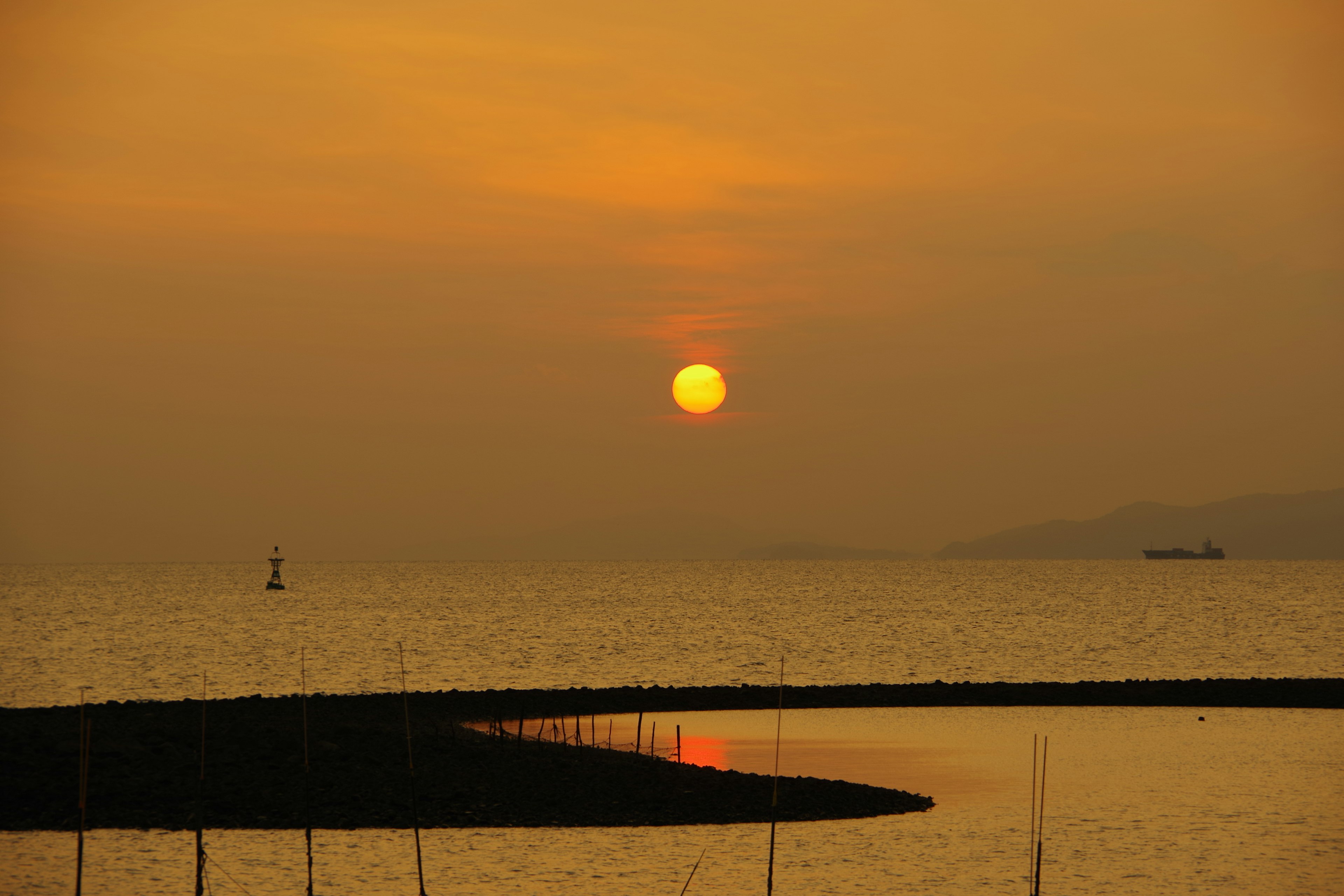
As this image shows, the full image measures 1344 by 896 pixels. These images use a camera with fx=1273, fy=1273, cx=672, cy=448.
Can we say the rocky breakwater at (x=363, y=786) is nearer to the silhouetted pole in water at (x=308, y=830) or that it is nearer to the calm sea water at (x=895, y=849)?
the silhouetted pole in water at (x=308, y=830)

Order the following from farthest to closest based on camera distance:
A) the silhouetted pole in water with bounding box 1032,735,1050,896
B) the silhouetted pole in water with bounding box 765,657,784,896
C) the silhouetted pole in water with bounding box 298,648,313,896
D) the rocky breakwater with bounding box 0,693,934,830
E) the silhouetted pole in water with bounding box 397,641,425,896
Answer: the rocky breakwater with bounding box 0,693,934,830 < the silhouetted pole in water with bounding box 298,648,313,896 < the silhouetted pole in water with bounding box 397,641,425,896 < the silhouetted pole in water with bounding box 765,657,784,896 < the silhouetted pole in water with bounding box 1032,735,1050,896

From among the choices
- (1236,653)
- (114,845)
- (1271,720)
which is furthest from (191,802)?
(1236,653)

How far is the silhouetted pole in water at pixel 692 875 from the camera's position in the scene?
90.7ft

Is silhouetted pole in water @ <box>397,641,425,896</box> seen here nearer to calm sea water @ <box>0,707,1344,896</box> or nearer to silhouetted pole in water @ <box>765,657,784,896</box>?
calm sea water @ <box>0,707,1344,896</box>

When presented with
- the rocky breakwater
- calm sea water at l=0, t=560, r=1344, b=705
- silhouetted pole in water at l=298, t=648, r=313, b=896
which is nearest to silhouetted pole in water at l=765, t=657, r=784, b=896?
the rocky breakwater

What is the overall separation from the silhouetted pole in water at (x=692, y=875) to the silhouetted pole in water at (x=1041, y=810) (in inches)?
295

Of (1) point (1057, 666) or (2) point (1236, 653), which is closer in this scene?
(1) point (1057, 666)

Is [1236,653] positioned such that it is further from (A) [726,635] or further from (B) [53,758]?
(B) [53,758]

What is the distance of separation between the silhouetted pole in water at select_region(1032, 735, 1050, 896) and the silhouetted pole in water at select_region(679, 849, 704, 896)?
7.49 meters

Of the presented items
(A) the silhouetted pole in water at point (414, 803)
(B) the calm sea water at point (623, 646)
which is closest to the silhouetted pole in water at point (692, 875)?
(A) the silhouetted pole in water at point (414, 803)

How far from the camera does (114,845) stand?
104ft

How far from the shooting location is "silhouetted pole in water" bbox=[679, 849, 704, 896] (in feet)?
90.7

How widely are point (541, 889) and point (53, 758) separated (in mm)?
17801

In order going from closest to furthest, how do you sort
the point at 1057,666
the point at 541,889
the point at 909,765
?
1. the point at 541,889
2. the point at 909,765
3. the point at 1057,666
